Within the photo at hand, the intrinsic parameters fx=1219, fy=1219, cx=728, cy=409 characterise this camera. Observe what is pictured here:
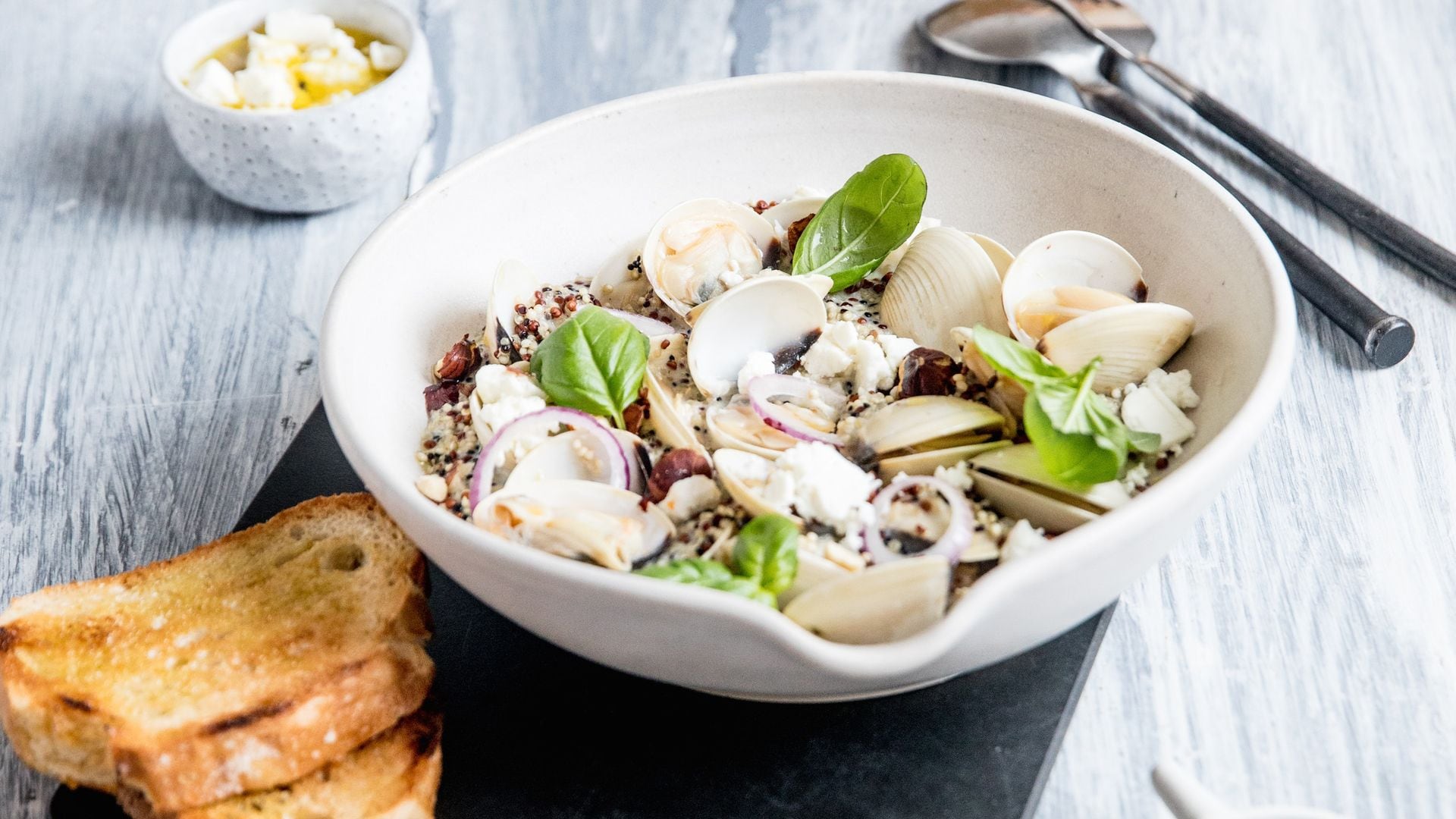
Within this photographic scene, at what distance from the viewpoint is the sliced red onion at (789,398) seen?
1641 millimetres

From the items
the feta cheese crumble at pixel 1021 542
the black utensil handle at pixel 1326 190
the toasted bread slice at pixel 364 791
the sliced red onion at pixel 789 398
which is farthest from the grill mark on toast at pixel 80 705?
the black utensil handle at pixel 1326 190

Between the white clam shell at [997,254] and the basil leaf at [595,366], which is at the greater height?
the white clam shell at [997,254]

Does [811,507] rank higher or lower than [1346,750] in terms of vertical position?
higher

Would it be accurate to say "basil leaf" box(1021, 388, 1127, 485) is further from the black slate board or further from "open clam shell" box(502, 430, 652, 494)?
"open clam shell" box(502, 430, 652, 494)

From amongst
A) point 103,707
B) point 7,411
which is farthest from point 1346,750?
point 7,411

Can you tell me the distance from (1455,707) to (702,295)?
1.22m

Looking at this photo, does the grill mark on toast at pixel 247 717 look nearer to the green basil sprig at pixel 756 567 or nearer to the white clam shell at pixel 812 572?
the green basil sprig at pixel 756 567

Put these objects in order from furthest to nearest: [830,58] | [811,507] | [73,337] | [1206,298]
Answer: [830,58], [73,337], [1206,298], [811,507]

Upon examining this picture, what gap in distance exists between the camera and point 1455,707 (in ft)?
5.46

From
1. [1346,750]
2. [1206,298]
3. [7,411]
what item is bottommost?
[7,411]

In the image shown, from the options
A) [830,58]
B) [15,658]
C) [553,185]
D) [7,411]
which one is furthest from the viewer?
[830,58]

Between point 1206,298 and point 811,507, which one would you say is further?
point 1206,298

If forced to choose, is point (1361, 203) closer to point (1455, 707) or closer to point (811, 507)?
point (1455, 707)

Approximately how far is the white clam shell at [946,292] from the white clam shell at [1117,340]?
0.14 metres
